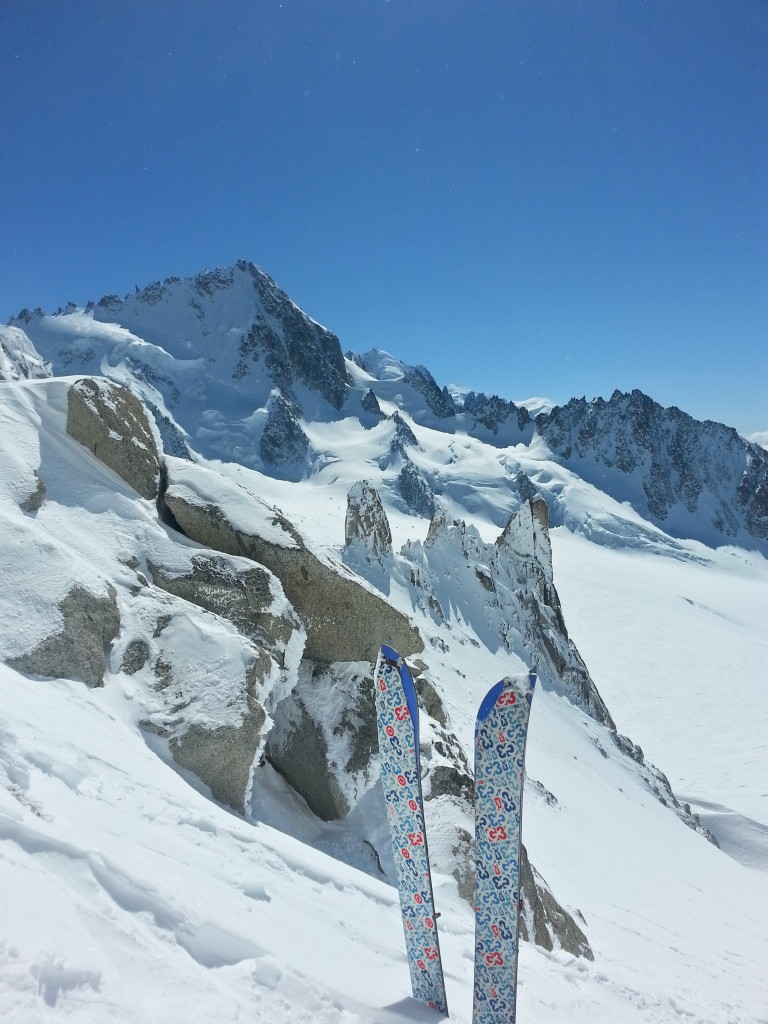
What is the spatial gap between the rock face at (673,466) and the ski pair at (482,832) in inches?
6059

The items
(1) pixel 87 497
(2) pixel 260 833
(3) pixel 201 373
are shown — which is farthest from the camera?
(3) pixel 201 373

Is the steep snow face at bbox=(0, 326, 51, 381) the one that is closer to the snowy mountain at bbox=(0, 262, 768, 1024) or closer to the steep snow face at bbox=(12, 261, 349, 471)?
the steep snow face at bbox=(12, 261, 349, 471)

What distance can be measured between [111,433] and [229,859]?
442 inches

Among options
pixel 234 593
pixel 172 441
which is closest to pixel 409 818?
pixel 234 593

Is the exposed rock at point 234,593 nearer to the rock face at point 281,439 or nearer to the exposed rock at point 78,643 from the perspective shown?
the exposed rock at point 78,643

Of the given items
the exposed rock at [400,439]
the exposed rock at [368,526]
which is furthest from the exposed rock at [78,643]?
the exposed rock at [400,439]

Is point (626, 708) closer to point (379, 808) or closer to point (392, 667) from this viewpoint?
point (379, 808)

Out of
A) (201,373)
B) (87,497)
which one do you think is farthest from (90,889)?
(201,373)

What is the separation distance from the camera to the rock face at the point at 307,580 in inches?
577

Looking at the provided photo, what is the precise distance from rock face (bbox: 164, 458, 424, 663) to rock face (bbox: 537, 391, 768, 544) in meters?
146

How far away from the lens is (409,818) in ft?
19.1

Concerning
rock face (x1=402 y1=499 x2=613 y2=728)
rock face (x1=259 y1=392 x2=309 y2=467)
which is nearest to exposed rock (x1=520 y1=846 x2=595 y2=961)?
rock face (x1=402 y1=499 x2=613 y2=728)

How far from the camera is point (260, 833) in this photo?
27.6 feet

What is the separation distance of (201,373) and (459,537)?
11549 cm
